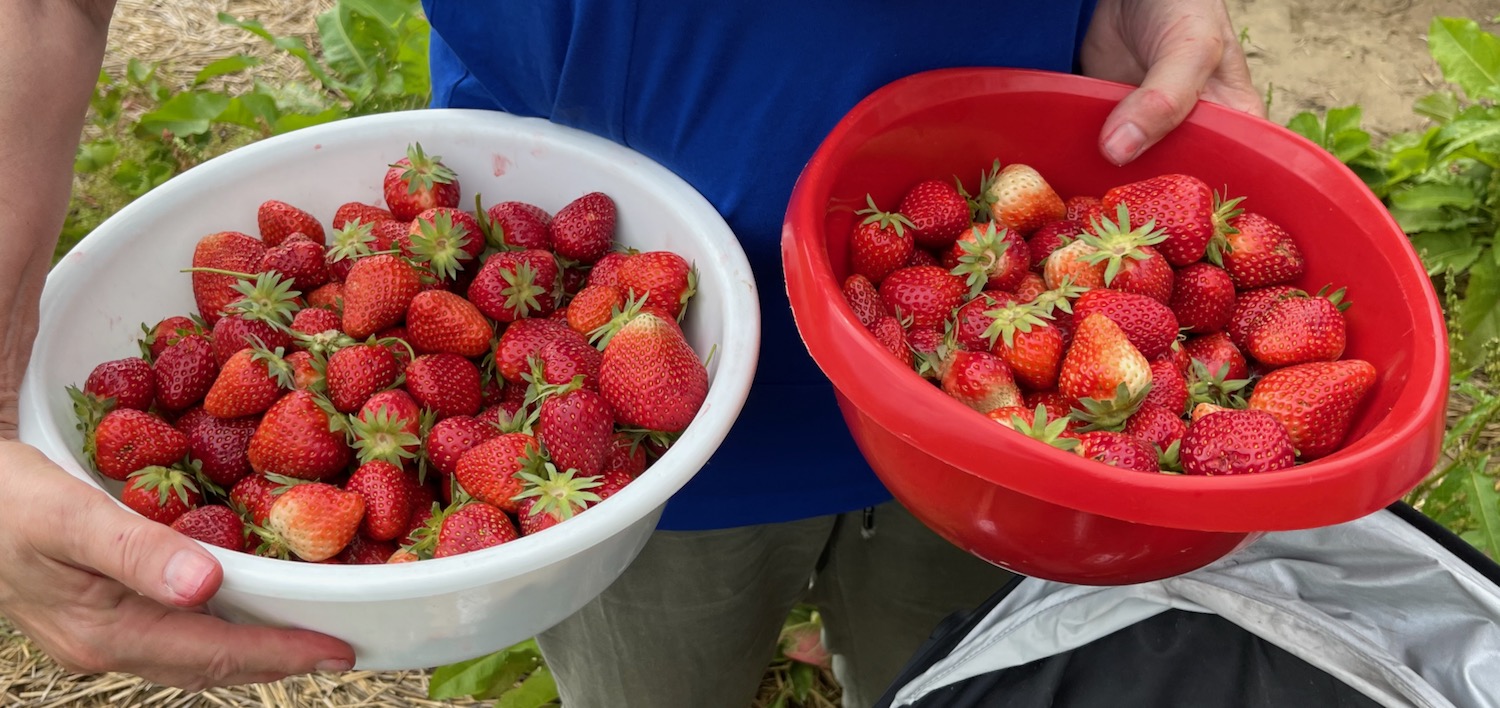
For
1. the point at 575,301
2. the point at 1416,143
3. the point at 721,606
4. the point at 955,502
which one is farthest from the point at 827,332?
the point at 1416,143

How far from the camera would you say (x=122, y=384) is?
1.02 metres

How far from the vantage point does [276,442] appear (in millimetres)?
1001

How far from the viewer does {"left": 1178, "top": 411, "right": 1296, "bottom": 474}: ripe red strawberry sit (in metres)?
0.87

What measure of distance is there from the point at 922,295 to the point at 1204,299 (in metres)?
0.28

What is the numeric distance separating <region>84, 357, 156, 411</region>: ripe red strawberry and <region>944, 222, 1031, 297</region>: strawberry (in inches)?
31.4

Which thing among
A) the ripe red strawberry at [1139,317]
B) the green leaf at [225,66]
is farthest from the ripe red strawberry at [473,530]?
the green leaf at [225,66]

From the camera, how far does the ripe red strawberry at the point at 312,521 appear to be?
0.94m

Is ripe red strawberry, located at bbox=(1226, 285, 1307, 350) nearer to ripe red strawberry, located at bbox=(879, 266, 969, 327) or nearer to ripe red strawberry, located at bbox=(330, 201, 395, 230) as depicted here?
ripe red strawberry, located at bbox=(879, 266, 969, 327)

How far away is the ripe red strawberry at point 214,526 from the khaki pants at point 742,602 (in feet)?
1.77

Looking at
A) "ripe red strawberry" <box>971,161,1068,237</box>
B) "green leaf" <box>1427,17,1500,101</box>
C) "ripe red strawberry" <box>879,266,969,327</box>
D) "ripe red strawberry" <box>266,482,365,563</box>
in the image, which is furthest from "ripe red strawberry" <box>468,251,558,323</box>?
"green leaf" <box>1427,17,1500,101</box>

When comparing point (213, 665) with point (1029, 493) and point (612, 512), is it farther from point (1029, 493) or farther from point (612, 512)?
point (1029, 493)

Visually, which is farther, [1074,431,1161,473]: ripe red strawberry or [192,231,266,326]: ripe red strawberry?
[192,231,266,326]: ripe red strawberry

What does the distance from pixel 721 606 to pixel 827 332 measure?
2.49ft

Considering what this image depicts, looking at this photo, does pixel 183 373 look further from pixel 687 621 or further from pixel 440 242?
pixel 687 621
